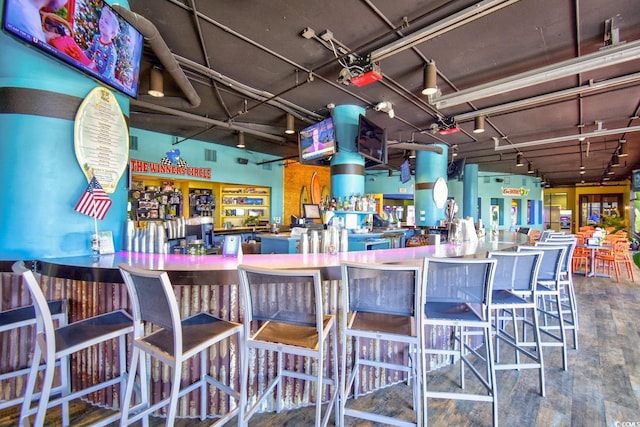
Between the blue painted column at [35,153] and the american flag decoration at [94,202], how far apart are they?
0.10 meters

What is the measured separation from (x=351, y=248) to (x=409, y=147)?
174 inches

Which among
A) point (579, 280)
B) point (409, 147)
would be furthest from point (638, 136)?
point (409, 147)

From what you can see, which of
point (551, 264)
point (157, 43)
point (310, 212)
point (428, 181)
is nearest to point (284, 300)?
point (551, 264)

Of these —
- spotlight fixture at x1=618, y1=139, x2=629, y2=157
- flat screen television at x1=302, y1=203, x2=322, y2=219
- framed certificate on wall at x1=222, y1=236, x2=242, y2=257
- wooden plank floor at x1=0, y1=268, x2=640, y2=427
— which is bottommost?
wooden plank floor at x1=0, y1=268, x2=640, y2=427

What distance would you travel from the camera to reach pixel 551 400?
2.36 m

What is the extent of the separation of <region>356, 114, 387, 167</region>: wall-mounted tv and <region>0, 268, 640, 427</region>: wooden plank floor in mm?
4092

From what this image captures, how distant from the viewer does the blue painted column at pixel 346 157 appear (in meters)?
6.14

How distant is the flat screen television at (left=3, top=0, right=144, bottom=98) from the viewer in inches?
72.6

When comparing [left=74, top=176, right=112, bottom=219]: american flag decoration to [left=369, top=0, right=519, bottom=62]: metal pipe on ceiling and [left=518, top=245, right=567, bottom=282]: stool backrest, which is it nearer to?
[left=369, top=0, right=519, bottom=62]: metal pipe on ceiling

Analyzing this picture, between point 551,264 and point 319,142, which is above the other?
point 319,142

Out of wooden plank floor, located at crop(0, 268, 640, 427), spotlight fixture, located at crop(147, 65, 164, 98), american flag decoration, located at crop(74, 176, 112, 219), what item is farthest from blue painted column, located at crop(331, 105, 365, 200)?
american flag decoration, located at crop(74, 176, 112, 219)

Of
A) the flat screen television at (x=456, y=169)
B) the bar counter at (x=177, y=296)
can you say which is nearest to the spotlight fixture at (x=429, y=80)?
the bar counter at (x=177, y=296)

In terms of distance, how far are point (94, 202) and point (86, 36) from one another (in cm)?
126

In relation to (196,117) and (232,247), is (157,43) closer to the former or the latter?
(232,247)
